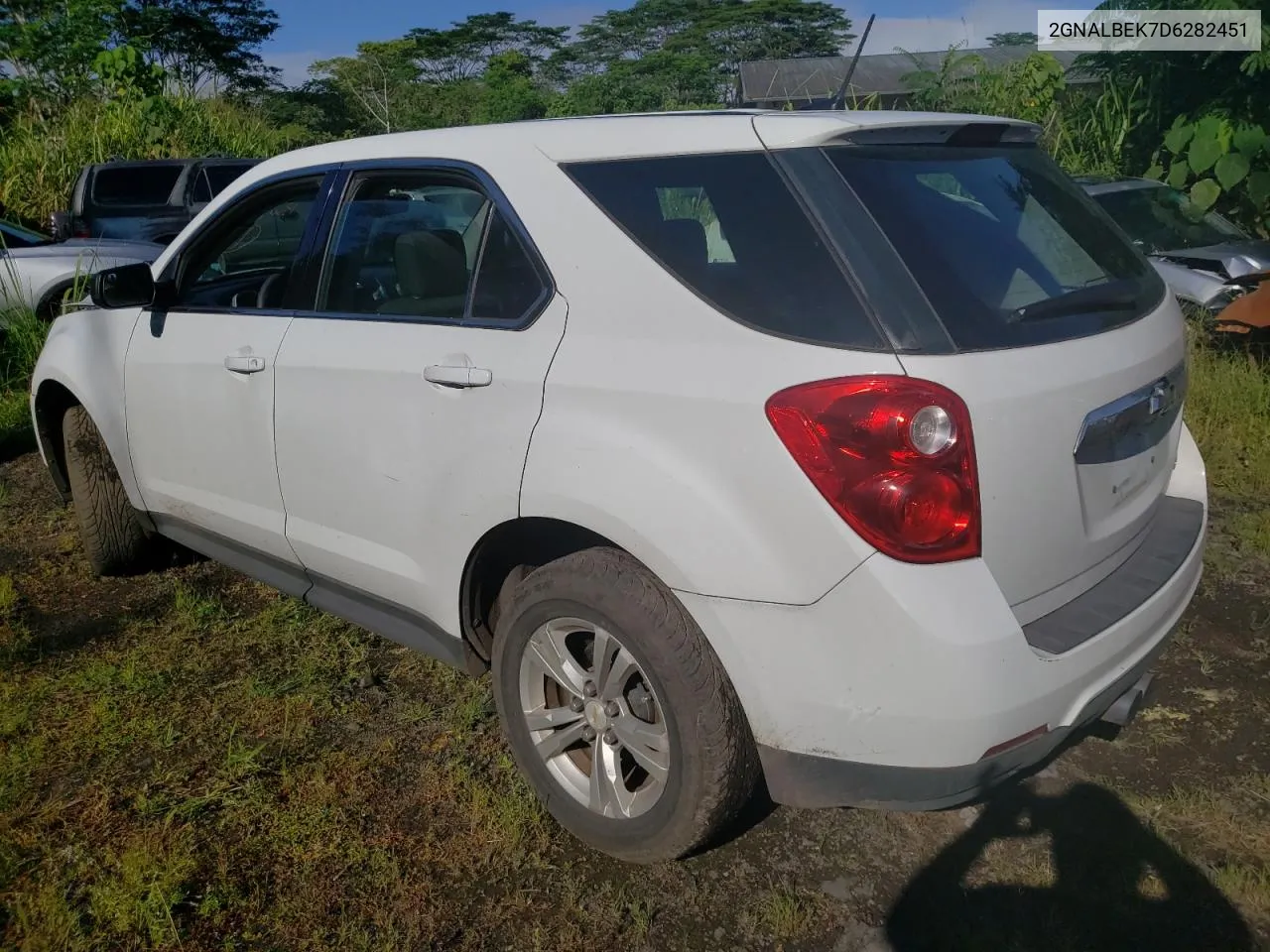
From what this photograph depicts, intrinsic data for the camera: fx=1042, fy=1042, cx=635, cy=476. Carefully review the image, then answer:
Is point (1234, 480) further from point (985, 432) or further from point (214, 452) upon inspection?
point (214, 452)

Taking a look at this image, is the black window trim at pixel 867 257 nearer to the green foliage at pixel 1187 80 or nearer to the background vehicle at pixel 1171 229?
the background vehicle at pixel 1171 229

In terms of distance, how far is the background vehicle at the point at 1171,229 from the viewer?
7367 mm

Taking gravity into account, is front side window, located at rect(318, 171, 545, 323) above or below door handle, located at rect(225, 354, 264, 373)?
above

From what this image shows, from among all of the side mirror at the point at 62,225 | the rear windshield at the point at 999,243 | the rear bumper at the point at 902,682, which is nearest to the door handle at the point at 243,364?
the rear bumper at the point at 902,682

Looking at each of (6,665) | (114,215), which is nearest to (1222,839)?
(6,665)

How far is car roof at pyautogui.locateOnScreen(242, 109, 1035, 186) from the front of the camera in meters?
2.32

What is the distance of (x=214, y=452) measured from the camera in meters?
3.49

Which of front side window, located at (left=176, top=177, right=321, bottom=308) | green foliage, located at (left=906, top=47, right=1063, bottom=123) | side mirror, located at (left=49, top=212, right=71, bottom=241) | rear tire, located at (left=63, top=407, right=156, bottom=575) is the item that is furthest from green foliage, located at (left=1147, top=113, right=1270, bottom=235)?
side mirror, located at (left=49, top=212, right=71, bottom=241)

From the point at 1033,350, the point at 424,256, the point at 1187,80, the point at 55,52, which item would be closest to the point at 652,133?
the point at 424,256

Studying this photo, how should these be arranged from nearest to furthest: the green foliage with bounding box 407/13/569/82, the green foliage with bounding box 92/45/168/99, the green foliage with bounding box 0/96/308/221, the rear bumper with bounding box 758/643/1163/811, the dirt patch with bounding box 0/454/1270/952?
the rear bumper with bounding box 758/643/1163/811 < the dirt patch with bounding box 0/454/1270/952 < the green foliage with bounding box 0/96/308/221 < the green foliage with bounding box 92/45/168/99 < the green foliage with bounding box 407/13/569/82

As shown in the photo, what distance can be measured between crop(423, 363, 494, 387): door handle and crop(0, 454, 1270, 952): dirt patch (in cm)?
114

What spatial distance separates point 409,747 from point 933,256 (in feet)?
6.78

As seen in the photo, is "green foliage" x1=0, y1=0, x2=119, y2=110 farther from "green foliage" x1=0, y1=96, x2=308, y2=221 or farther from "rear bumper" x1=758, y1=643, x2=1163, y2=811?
"rear bumper" x1=758, y1=643, x2=1163, y2=811

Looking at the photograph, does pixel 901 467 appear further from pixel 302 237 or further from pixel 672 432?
pixel 302 237
